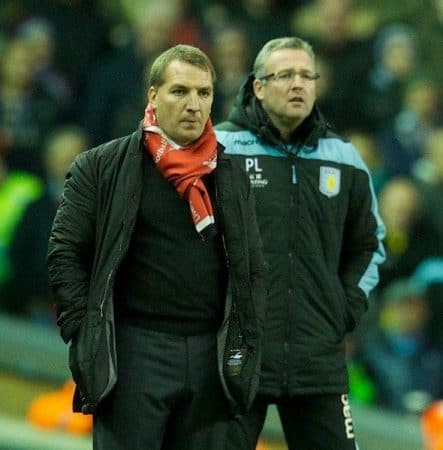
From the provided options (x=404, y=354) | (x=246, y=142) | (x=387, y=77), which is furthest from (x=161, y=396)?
→ (x=387, y=77)

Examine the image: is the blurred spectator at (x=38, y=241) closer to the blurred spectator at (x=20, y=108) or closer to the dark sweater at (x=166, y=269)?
the blurred spectator at (x=20, y=108)

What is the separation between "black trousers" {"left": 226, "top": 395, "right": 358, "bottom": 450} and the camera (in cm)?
512

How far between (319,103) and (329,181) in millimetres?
2996

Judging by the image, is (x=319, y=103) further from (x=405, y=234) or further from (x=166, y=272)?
(x=166, y=272)

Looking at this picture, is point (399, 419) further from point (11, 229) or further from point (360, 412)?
point (11, 229)

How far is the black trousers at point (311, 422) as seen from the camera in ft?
16.8

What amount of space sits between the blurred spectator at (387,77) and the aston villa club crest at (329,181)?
9.71 feet

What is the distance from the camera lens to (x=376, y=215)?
5410mm

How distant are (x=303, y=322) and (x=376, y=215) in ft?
1.81

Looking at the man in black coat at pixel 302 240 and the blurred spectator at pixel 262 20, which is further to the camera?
the blurred spectator at pixel 262 20

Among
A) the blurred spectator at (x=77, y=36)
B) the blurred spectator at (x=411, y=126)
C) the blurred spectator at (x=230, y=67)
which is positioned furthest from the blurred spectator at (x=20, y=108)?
the blurred spectator at (x=411, y=126)

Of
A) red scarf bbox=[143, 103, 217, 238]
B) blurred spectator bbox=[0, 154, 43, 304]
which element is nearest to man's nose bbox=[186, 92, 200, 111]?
red scarf bbox=[143, 103, 217, 238]

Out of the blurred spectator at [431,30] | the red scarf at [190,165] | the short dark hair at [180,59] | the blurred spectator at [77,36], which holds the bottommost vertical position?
the red scarf at [190,165]

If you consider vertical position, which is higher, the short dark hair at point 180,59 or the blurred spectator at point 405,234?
the short dark hair at point 180,59
